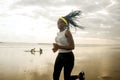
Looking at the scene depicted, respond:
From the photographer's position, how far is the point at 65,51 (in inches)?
296

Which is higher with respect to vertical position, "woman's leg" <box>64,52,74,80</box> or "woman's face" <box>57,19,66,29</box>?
"woman's face" <box>57,19,66,29</box>

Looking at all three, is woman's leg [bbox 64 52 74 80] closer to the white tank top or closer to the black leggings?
the black leggings

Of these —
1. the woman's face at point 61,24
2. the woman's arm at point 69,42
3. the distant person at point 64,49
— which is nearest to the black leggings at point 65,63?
the distant person at point 64,49

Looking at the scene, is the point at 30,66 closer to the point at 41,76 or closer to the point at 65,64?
the point at 41,76

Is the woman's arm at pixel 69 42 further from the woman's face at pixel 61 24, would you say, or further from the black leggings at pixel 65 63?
the woman's face at pixel 61 24

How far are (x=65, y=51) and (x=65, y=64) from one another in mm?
323

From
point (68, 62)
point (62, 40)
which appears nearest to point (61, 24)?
point (62, 40)

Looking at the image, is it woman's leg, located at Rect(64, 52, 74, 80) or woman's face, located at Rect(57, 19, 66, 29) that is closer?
woman's leg, located at Rect(64, 52, 74, 80)

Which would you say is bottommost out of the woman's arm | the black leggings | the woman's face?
the black leggings

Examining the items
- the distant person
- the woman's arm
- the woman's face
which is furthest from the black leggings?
the woman's face

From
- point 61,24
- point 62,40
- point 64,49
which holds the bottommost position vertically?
point 64,49

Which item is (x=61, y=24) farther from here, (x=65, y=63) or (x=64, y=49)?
(x=65, y=63)

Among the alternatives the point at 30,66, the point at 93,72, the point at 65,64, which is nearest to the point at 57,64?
the point at 65,64

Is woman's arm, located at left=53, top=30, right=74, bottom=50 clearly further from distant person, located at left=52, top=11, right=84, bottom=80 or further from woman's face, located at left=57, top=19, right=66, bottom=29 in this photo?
woman's face, located at left=57, top=19, right=66, bottom=29
